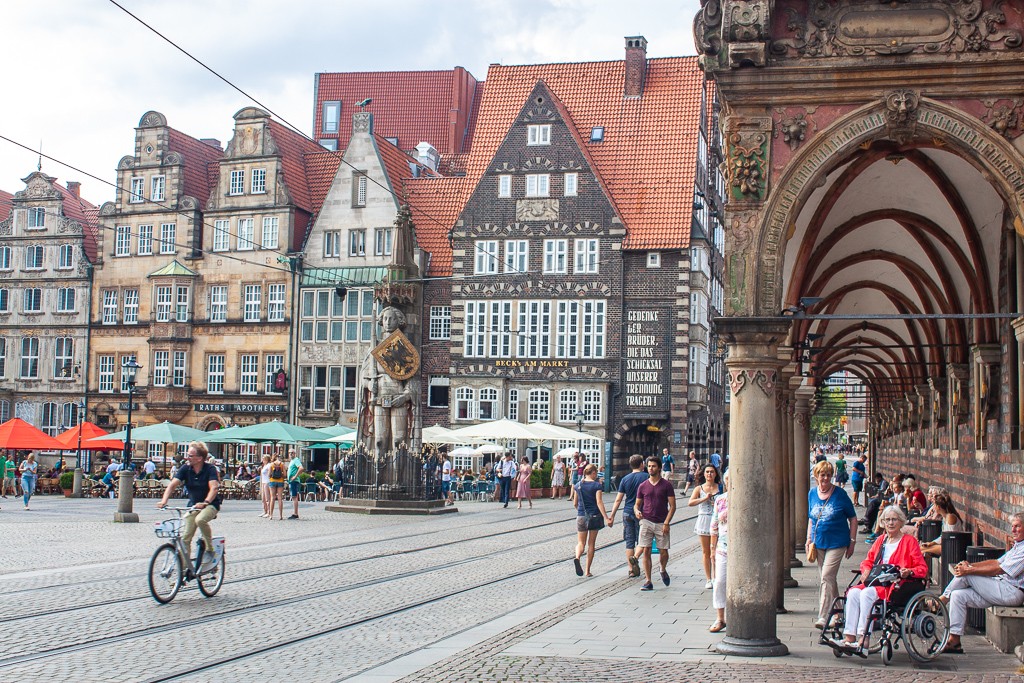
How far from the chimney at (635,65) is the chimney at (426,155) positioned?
11985 mm

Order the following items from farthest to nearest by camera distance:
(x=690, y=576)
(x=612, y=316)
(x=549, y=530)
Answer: (x=612, y=316) < (x=549, y=530) < (x=690, y=576)

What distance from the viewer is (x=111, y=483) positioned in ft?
122

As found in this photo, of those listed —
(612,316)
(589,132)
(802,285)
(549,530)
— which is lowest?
(549,530)

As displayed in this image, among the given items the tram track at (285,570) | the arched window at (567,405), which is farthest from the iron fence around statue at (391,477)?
the arched window at (567,405)

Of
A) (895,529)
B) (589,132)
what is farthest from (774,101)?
(589,132)

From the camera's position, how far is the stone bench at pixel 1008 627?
32.9 ft

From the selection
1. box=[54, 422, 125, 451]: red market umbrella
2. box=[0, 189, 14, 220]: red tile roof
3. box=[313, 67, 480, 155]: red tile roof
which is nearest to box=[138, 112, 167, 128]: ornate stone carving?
box=[0, 189, 14, 220]: red tile roof

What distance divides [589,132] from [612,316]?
829 cm

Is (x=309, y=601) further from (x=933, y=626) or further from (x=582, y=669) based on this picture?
(x=933, y=626)

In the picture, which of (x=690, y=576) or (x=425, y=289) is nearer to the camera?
(x=690, y=576)

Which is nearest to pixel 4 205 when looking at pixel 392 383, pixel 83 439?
pixel 83 439

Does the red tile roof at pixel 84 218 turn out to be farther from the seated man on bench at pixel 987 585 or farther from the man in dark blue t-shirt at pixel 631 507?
the seated man on bench at pixel 987 585

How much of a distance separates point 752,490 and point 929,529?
19.2 ft

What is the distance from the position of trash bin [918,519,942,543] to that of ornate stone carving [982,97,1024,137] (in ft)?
20.3
